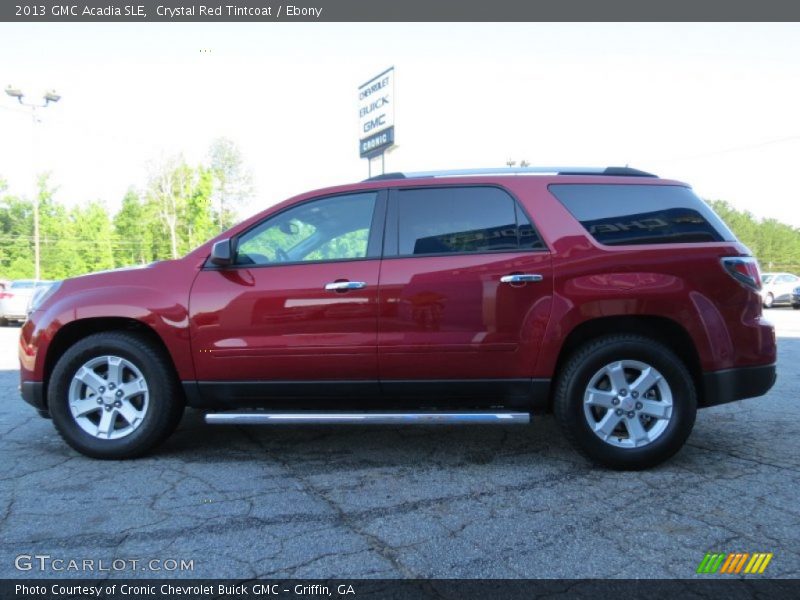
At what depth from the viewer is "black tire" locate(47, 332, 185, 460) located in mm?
3656

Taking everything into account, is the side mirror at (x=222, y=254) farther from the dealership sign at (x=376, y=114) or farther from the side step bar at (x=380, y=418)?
the dealership sign at (x=376, y=114)

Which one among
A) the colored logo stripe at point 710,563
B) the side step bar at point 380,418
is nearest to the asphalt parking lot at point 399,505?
the colored logo stripe at point 710,563

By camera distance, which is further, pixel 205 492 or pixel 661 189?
pixel 661 189

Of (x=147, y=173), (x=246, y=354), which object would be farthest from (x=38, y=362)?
(x=147, y=173)

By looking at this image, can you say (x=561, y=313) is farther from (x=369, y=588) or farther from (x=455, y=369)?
(x=369, y=588)

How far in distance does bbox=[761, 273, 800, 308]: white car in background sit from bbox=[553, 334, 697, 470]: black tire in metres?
26.3

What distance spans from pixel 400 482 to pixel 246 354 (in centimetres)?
126

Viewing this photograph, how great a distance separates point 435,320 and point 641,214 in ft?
4.90

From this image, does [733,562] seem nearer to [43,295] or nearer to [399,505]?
[399,505]

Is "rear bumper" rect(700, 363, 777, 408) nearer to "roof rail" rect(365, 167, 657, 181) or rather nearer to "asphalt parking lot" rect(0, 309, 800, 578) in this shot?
"asphalt parking lot" rect(0, 309, 800, 578)

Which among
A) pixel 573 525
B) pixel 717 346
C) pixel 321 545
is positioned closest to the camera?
pixel 321 545

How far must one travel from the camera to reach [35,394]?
12.4 feet

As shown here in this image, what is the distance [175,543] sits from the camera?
2520 mm

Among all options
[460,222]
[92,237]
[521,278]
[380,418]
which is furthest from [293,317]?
[92,237]
